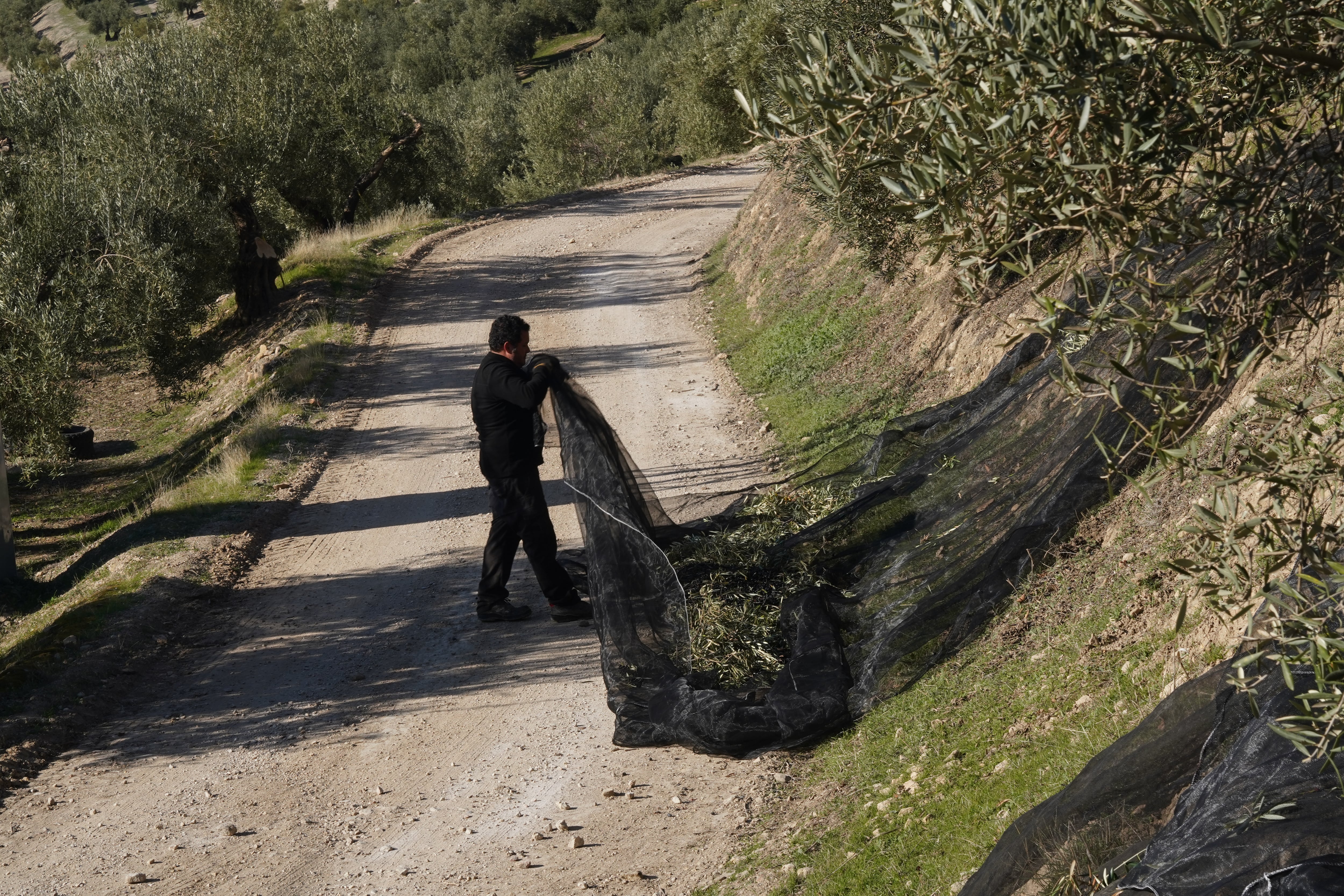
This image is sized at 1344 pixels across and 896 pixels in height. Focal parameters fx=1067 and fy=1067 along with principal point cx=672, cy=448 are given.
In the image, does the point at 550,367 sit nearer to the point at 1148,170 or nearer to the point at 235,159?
the point at 1148,170

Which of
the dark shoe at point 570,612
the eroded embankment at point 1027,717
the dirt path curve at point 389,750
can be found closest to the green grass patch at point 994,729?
the eroded embankment at point 1027,717

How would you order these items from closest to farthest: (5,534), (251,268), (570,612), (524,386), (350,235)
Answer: (524,386), (570,612), (5,534), (251,268), (350,235)

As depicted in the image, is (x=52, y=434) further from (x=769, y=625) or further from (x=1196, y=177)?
(x=1196, y=177)

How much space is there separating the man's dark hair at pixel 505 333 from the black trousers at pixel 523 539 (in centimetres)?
106

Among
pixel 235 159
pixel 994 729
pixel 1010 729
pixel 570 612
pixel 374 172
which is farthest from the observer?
pixel 374 172

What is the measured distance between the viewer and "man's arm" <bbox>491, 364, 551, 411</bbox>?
8047mm

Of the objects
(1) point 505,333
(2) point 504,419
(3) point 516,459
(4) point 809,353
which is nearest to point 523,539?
(3) point 516,459

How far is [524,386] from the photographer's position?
806 cm

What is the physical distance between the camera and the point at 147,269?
17.0m

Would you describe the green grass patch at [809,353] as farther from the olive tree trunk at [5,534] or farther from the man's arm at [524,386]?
the olive tree trunk at [5,534]

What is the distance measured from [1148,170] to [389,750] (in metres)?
6.10

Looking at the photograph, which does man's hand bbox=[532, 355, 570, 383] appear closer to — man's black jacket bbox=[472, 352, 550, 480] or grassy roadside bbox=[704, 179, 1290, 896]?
man's black jacket bbox=[472, 352, 550, 480]

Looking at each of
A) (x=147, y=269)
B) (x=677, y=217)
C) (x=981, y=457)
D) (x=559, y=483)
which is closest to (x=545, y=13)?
(x=677, y=217)

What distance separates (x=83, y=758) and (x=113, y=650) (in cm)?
156
